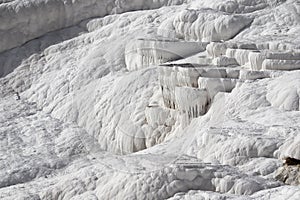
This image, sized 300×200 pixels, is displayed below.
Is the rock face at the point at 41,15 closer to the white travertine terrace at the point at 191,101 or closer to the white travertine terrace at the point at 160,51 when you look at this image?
the white travertine terrace at the point at 160,51

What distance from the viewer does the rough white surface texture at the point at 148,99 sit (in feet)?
34.6

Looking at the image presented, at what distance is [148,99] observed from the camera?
1602cm

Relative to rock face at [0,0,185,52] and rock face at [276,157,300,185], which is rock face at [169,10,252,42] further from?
rock face at [276,157,300,185]

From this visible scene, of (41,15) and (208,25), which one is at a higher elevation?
(208,25)

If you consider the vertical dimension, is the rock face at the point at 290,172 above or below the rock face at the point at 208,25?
below

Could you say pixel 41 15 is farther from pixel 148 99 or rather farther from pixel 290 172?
pixel 290 172

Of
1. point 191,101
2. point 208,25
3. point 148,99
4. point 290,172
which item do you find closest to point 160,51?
point 208,25

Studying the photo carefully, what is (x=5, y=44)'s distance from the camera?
22.5 metres

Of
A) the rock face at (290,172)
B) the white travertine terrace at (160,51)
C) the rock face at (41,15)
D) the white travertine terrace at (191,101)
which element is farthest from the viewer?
the rock face at (41,15)

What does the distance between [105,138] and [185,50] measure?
8.57 feet

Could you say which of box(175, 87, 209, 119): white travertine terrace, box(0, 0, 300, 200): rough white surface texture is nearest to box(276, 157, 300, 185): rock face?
box(0, 0, 300, 200): rough white surface texture

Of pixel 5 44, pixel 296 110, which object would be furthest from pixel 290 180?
pixel 5 44

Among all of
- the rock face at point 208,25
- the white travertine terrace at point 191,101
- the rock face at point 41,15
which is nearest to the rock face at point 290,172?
the white travertine terrace at point 191,101

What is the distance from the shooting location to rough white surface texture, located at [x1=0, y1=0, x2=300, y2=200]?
10539 mm
